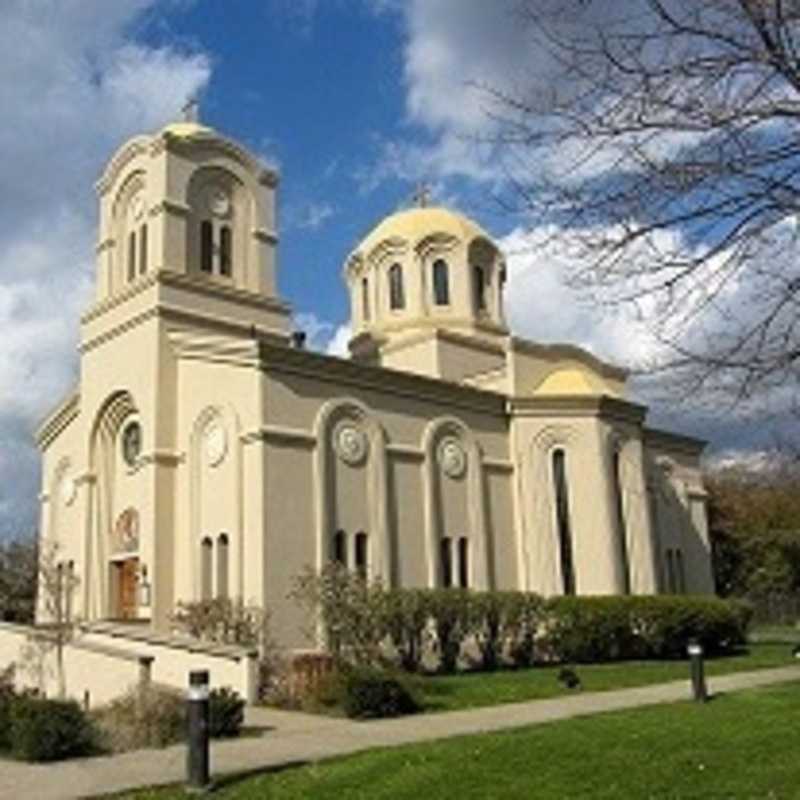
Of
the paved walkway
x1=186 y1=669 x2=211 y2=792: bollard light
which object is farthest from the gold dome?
x1=186 y1=669 x2=211 y2=792: bollard light

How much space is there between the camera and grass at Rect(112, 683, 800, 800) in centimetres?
1005

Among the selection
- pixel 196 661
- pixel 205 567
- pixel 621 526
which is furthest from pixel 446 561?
pixel 196 661

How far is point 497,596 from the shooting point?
2698 centimetres

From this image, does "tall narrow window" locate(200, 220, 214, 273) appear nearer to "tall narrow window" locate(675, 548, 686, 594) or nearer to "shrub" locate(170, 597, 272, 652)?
"shrub" locate(170, 597, 272, 652)

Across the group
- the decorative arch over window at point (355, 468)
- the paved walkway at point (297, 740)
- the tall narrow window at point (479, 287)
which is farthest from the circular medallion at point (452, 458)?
the paved walkway at point (297, 740)

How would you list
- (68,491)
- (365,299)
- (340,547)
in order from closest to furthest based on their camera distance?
(340,547) < (68,491) < (365,299)

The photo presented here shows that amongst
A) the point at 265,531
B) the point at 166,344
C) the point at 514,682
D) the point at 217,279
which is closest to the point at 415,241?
the point at 217,279

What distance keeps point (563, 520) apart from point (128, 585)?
13135 millimetres

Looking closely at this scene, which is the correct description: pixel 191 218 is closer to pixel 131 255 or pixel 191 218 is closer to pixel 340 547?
pixel 131 255

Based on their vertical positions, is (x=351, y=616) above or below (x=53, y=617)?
below

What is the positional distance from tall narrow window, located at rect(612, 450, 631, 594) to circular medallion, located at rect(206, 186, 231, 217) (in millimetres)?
14731

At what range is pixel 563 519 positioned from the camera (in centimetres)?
3303

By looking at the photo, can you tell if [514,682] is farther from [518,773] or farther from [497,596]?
[518,773]

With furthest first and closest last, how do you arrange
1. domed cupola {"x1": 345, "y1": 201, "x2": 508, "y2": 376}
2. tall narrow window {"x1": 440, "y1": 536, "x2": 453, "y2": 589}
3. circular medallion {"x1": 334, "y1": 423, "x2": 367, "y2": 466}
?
domed cupola {"x1": 345, "y1": 201, "x2": 508, "y2": 376} → tall narrow window {"x1": 440, "y1": 536, "x2": 453, "y2": 589} → circular medallion {"x1": 334, "y1": 423, "x2": 367, "y2": 466}
